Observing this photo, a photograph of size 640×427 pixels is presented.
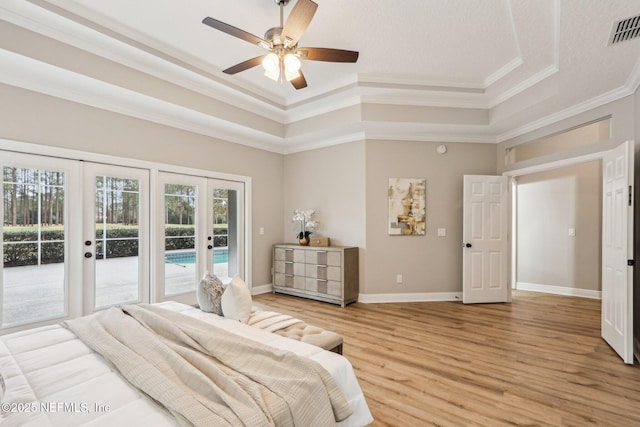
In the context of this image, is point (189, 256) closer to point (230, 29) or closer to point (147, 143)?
point (147, 143)

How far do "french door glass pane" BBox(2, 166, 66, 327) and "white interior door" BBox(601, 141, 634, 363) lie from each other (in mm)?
5509

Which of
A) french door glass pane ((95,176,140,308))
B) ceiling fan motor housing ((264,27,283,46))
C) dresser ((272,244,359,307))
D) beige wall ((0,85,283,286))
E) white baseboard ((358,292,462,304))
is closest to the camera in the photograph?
ceiling fan motor housing ((264,27,283,46))

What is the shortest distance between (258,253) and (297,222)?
2.99 ft

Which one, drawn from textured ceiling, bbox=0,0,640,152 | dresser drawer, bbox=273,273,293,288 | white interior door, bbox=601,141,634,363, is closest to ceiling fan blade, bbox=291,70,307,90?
textured ceiling, bbox=0,0,640,152

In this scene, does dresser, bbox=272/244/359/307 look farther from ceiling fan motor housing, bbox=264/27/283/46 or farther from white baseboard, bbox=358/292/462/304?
ceiling fan motor housing, bbox=264/27/283/46

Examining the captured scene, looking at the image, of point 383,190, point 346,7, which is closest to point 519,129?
point 383,190

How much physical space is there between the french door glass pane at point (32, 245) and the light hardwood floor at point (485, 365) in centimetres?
265

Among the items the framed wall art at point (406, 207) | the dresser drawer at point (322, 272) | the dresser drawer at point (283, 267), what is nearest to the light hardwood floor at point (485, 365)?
the dresser drawer at point (322, 272)

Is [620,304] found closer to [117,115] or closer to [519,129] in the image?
[519,129]

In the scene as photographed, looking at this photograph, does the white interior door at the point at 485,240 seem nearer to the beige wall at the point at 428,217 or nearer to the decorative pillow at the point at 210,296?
the beige wall at the point at 428,217

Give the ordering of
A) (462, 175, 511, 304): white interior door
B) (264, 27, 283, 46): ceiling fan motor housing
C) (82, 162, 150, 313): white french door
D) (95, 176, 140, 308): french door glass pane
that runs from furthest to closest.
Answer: (462, 175, 511, 304): white interior door
(95, 176, 140, 308): french door glass pane
(82, 162, 150, 313): white french door
(264, 27, 283, 46): ceiling fan motor housing

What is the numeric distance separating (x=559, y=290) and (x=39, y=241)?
7.43 meters

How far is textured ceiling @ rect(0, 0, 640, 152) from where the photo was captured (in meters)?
2.62

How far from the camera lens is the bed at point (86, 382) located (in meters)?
1.16
